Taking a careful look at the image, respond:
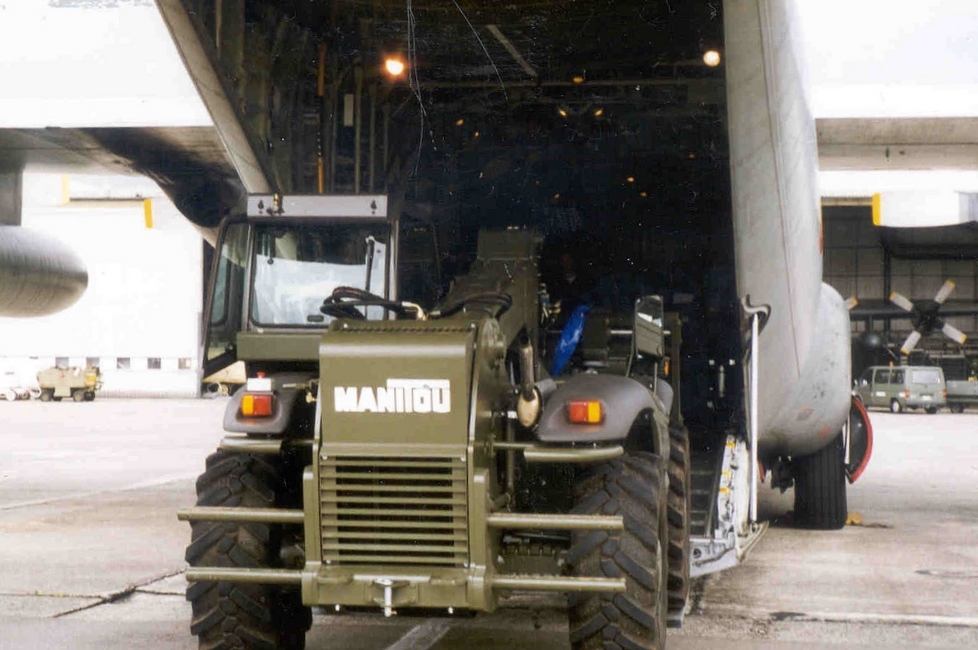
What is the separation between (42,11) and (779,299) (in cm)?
1082

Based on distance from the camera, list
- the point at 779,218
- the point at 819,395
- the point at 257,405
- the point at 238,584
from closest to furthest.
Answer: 1. the point at 238,584
2. the point at 257,405
3. the point at 779,218
4. the point at 819,395

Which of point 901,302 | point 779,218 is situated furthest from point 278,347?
point 901,302

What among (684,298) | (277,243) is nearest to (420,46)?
(277,243)

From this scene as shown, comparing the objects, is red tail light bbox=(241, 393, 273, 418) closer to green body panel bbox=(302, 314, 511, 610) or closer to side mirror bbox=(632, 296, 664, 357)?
green body panel bbox=(302, 314, 511, 610)

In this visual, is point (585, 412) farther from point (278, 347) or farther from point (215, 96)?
point (215, 96)

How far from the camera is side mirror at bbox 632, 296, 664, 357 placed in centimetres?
652

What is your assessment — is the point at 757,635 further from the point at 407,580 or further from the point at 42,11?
the point at 42,11

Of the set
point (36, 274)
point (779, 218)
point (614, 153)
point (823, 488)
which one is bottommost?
point (823, 488)

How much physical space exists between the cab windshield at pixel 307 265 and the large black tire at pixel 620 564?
2.57m

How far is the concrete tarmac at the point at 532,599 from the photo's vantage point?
6.40 m

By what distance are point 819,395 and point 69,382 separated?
134 feet

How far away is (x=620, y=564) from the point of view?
4.80 metres

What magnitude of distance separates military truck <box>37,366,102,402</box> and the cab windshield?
136 feet

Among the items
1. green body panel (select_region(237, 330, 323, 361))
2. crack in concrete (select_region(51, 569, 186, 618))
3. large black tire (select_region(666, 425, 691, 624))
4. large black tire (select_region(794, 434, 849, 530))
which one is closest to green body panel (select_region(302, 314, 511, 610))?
large black tire (select_region(666, 425, 691, 624))
